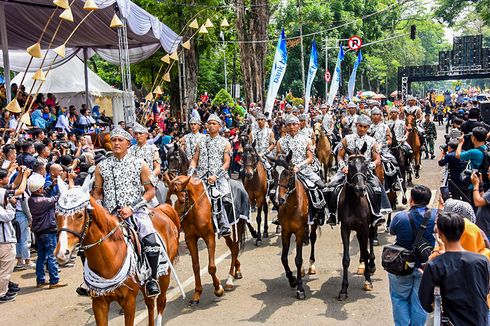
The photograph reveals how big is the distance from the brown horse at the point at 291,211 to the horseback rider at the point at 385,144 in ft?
13.3

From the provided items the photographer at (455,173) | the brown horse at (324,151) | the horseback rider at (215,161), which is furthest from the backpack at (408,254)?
the brown horse at (324,151)

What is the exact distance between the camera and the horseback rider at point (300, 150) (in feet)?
32.8

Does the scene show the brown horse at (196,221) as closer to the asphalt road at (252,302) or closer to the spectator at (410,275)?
the asphalt road at (252,302)

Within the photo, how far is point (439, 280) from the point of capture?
4.54 meters

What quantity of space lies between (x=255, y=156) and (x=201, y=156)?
2926 mm

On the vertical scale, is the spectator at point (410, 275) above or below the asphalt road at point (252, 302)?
above

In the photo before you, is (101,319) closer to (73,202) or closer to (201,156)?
(73,202)

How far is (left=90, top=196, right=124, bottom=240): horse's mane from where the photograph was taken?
234 inches

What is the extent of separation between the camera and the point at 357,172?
866 centimetres

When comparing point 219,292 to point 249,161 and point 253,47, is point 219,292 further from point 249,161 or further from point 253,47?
point 253,47

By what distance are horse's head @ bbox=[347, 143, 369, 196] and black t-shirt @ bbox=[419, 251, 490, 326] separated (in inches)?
157

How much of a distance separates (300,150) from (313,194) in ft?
3.05

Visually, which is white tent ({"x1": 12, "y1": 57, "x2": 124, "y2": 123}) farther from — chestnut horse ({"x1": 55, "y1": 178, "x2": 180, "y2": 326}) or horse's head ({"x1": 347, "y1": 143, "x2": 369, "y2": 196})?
chestnut horse ({"x1": 55, "y1": 178, "x2": 180, "y2": 326})

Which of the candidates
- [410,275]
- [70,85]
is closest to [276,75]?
[70,85]
